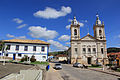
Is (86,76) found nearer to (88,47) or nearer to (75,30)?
(88,47)

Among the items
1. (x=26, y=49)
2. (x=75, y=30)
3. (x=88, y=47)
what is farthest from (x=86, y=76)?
(x=75, y=30)

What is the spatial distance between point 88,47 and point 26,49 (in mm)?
26440

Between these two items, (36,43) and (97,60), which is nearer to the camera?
(36,43)

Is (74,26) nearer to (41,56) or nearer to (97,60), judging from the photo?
(97,60)

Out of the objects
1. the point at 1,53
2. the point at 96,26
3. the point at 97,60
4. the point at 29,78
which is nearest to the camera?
the point at 29,78

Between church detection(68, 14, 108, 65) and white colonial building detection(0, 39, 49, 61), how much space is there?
53.6ft

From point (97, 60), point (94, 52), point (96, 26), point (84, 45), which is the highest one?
point (96, 26)

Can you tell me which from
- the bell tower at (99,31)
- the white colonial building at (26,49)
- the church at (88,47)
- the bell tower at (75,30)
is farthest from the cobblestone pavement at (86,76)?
the bell tower at (99,31)

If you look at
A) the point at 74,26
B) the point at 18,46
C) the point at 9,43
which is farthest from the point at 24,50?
the point at 74,26

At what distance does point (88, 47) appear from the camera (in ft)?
156

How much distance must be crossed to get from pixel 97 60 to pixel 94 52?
354cm

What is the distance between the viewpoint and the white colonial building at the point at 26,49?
3397 cm

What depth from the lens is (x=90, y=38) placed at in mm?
48438

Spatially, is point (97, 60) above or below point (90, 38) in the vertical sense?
below
